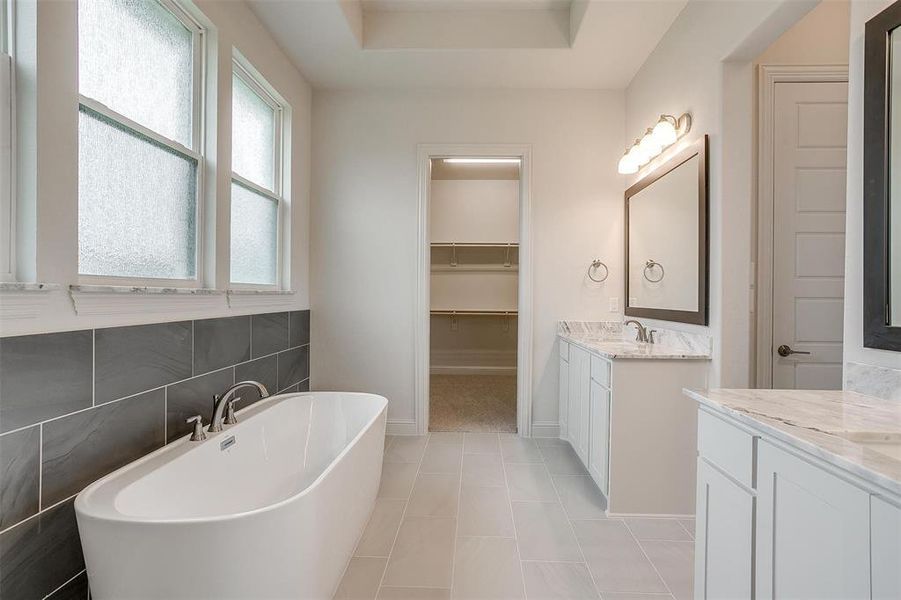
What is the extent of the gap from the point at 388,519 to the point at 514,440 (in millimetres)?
1395

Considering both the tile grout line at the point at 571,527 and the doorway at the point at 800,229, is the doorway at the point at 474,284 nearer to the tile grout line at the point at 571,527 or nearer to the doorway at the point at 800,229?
the tile grout line at the point at 571,527

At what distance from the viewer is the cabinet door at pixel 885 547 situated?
25.9 inches

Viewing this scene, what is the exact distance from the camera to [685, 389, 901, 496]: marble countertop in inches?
28.7

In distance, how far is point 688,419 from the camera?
2.07 m

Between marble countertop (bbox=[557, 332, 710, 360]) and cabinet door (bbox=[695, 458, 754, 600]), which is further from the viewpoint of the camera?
marble countertop (bbox=[557, 332, 710, 360])

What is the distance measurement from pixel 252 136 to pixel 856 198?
3.02 m

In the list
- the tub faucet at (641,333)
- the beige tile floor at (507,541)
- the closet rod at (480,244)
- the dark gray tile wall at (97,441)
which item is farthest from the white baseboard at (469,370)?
the dark gray tile wall at (97,441)

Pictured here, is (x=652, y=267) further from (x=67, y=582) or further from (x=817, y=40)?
(x=67, y=582)

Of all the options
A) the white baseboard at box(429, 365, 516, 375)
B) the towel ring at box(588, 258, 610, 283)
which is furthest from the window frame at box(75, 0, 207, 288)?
the white baseboard at box(429, 365, 516, 375)

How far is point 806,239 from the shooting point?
2.09 m

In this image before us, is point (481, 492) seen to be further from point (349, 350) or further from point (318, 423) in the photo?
point (349, 350)

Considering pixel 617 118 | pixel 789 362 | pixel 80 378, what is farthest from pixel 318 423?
pixel 617 118

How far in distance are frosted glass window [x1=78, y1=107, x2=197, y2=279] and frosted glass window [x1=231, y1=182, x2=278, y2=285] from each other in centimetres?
43

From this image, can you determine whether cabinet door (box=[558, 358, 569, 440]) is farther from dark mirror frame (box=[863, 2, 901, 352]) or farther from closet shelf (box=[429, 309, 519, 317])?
closet shelf (box=[429, 309, 519, 317])
